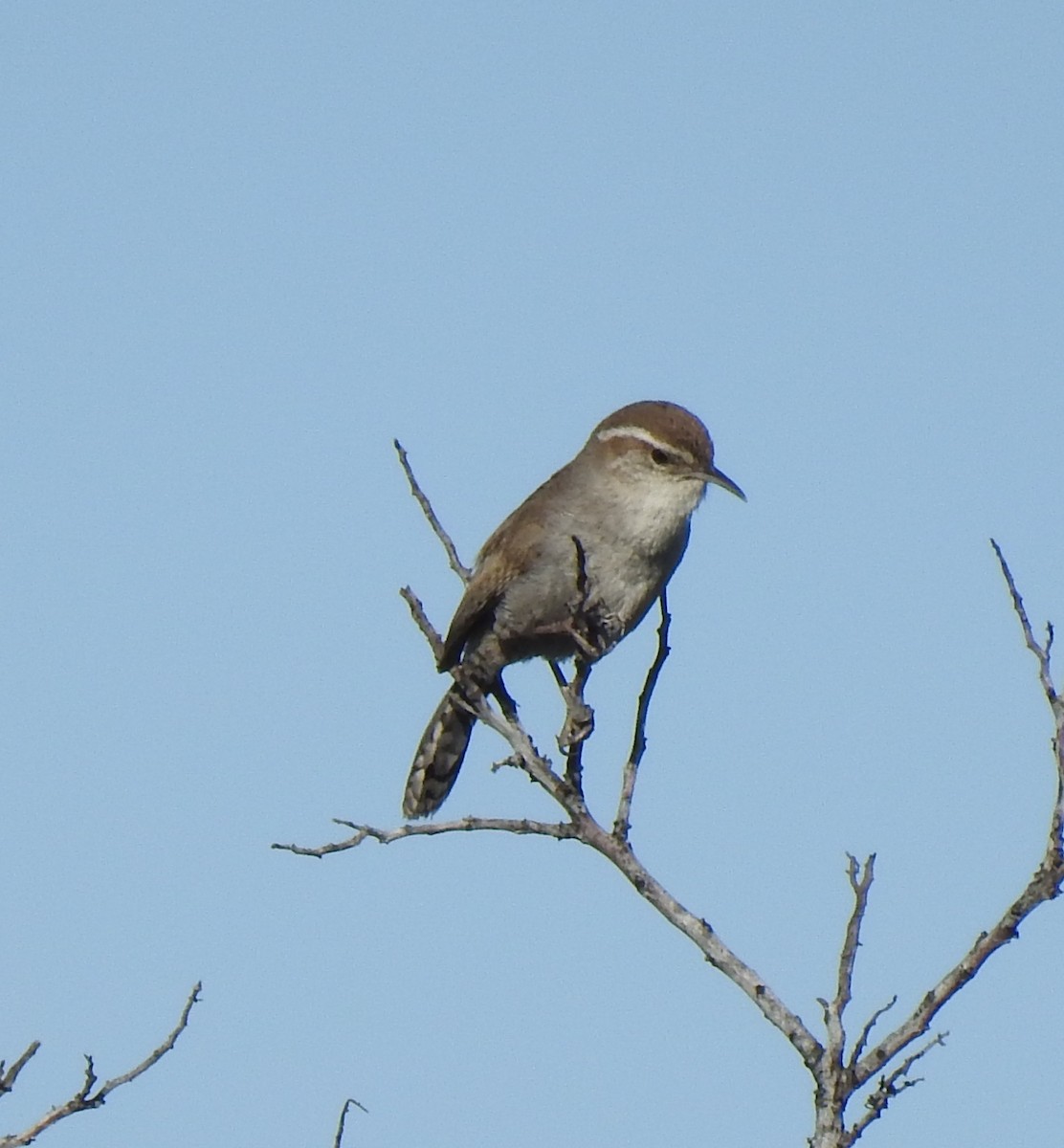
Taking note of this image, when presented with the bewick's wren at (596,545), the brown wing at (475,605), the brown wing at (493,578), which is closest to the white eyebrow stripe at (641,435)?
the bewick's wren at (596,545)

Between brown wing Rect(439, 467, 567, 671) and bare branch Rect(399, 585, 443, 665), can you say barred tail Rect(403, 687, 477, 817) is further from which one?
bare branch Rect(399, 585, 443, 665)

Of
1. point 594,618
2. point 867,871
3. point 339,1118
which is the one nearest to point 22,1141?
point 339,1118

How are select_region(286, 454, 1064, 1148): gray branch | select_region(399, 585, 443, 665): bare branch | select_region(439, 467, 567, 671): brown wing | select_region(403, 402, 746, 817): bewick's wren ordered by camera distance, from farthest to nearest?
select_region(439, 467, 567, 671): brown wing < select_region(403, 402, 746, 817): bewick's wren < select_region(399, 585, 443, 665): bare branch < select_region(286, 454, 1064, 1148): gray branch

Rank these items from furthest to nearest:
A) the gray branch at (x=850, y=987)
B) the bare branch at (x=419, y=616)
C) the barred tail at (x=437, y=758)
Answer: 1. the barred tail at (x=437, y=758)
2. the bare branch at (x=419, y=616)
3. the gray branch at (x=850, y=987)

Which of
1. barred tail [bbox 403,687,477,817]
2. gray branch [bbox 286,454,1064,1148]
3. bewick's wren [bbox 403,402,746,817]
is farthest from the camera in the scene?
barred tail [bbox 403,687,477,817]

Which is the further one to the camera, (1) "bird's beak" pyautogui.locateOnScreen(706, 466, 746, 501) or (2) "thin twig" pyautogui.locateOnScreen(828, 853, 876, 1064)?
(1) "bird's beak" pyautogui.locateOnScreen(706, 466, 746, 501)

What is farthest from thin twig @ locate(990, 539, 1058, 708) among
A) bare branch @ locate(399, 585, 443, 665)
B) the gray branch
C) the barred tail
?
the barred tail

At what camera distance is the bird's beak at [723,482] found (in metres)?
6.71

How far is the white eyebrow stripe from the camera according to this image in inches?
270

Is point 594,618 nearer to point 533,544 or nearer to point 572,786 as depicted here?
point 533,544

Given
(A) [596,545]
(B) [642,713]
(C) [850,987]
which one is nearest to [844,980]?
(C) [850,987]

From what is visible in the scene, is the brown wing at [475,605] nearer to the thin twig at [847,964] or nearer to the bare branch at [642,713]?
the bare branch at [642,713]

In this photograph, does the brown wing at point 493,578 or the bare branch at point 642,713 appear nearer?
the bare branch at point 642,713

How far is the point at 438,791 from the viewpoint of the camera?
24.6 feet
